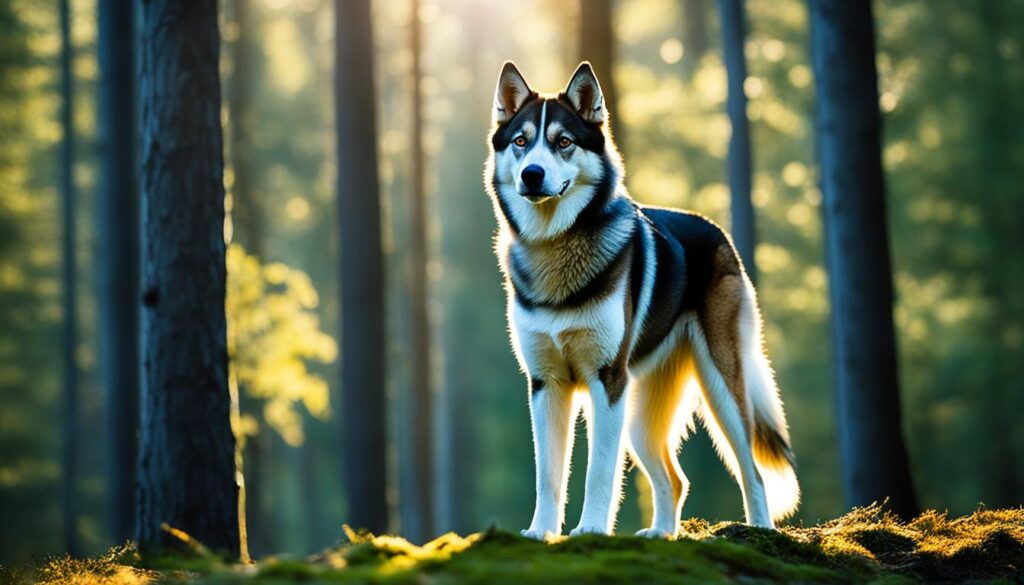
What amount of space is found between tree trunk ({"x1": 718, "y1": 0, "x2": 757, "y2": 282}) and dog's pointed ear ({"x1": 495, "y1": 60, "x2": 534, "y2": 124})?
753cm

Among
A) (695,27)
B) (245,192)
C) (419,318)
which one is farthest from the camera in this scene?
(695,27)

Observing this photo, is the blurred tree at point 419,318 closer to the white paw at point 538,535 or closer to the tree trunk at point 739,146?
the tree trunk at point 739,146

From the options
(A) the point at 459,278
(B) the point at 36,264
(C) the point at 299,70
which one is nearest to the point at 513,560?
(B) the point at 36,264

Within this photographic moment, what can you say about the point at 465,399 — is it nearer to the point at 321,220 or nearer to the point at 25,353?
the point at 321,220

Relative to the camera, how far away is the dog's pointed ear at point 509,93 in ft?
22.0

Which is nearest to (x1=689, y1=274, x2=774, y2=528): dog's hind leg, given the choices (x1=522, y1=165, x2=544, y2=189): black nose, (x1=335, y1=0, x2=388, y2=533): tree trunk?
(x1=522, y1=165, x2=544, y2=189): black nose

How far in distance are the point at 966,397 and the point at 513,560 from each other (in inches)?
782

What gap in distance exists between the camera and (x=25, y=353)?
29.7m

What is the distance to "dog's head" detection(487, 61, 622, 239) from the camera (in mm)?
6355

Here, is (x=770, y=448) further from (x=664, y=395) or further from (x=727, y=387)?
(x=664, y=395)

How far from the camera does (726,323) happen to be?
733cm

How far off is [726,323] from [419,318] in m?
14.6

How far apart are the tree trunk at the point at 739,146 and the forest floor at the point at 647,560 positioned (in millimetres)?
7105

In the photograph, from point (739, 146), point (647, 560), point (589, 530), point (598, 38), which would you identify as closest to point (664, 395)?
point (589, 530)
